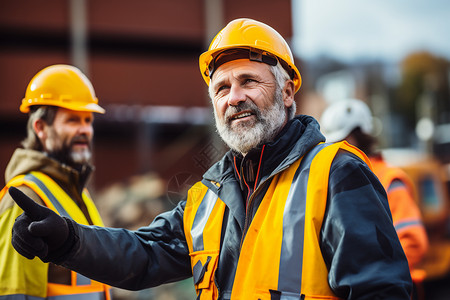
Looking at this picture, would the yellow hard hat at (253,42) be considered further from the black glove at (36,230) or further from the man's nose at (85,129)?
the man's nose at (85,129)

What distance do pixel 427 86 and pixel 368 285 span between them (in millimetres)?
54211

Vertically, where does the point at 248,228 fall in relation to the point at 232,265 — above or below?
above

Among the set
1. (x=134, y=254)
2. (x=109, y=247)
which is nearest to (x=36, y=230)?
(x=109, y=247)

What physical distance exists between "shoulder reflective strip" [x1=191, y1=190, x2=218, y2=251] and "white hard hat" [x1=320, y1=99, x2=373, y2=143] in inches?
96.4

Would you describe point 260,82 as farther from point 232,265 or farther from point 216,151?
point 232,265

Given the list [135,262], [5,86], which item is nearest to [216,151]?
[135,262]

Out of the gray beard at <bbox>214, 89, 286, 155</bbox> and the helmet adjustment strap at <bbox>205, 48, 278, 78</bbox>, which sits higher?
the helmet adjustment strap at <bbox>205, 48, 278, 78</bbox>

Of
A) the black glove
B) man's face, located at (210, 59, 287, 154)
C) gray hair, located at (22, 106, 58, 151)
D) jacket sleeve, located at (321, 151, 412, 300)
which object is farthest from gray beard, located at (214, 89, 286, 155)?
gray hair, located at (22, 106, 58, 151)

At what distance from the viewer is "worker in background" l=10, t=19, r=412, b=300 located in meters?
2.11

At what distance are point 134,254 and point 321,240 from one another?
3.44 ft

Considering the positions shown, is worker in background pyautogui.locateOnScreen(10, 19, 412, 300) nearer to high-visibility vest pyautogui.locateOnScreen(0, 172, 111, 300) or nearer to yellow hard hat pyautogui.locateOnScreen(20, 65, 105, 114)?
high-visibility vest pyautogui.locateOnScreen(0, 172, 111, 300)

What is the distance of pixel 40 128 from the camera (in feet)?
12.4

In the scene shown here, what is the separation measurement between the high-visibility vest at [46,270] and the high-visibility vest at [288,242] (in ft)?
3.42

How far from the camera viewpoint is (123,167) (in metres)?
17.2
